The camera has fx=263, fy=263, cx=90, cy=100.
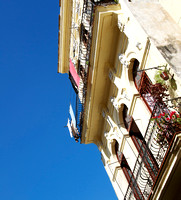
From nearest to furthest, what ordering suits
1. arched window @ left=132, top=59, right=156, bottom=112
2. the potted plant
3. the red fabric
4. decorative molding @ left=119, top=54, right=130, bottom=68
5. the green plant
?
the potted plant → the green plant → arched window @ left=132, top=59, right=156, bottom=112 → decorative molding @ left=119, top=54, right=130, bottom=68 → the red fabric

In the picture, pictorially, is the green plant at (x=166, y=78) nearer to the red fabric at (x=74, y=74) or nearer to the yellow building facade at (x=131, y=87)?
the yellow building facade at (x=131, y=87)

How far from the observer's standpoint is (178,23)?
Answer: 9.98 metres

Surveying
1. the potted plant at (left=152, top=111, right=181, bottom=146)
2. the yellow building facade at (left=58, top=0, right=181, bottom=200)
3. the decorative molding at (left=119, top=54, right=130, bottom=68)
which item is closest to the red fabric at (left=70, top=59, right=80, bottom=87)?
the yellow building facade at (left=58, top=0, right=181, bottom=200)

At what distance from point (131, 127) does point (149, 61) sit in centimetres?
468

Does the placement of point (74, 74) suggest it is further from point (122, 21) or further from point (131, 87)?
point (122, 21)

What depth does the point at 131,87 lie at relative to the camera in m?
12.3

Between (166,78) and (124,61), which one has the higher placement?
(124,61)

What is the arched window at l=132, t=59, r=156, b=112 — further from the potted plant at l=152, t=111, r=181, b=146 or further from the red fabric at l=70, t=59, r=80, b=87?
the red fabric at l=70, t=59, r=80, b=87

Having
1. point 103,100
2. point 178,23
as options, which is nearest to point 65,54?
point 103,100

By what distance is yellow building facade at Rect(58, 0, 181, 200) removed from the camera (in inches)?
355

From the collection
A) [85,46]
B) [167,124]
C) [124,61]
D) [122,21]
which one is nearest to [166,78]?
[167,124]

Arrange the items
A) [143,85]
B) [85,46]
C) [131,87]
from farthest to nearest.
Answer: [85,46]
[131,87]
[143,85]

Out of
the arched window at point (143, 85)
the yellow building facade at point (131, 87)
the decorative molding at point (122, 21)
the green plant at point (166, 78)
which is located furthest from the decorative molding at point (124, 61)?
the green plant at point (166, 78)

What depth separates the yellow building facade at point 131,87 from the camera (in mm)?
9016
